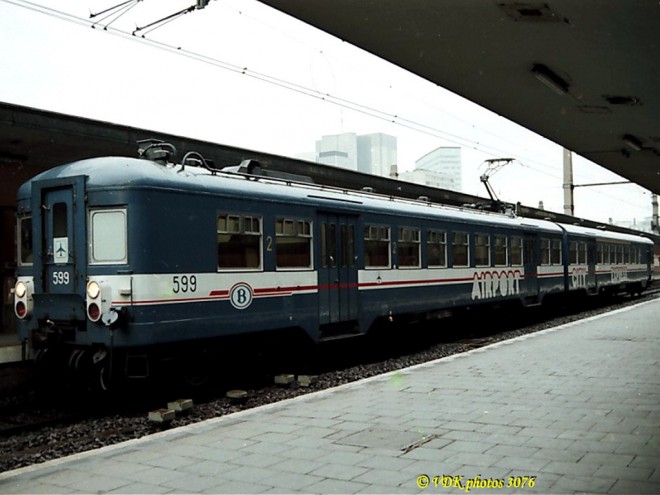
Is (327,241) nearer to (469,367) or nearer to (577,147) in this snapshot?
(469,367)

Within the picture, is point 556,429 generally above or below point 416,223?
below

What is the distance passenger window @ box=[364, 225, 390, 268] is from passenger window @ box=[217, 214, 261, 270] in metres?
3.02

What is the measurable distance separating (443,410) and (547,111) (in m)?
5.05

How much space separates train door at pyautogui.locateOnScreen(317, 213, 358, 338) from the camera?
38.2ft

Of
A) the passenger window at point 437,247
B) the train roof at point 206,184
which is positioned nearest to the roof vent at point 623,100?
the train roof at point 206,184

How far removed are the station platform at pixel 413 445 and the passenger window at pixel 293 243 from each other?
99.8 inches

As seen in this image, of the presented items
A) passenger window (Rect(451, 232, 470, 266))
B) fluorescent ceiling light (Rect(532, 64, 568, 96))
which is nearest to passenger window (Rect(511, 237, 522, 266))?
passenger window (Rect(451, 232, 470, 266))

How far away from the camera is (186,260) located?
361 inches

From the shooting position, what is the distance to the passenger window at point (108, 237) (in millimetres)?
8773

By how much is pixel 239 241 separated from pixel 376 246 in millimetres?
3739

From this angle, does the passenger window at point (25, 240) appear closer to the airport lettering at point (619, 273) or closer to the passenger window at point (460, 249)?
the passenger window at point (460, 249)

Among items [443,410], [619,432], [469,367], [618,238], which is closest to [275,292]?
[469,367]

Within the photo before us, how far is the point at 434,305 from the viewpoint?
15.0 metres

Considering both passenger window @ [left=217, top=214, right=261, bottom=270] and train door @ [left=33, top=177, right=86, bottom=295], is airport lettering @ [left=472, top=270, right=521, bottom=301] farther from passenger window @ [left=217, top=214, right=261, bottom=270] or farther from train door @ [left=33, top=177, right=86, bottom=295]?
train door @ [left=33, top=177, right=86, bottom=295]
